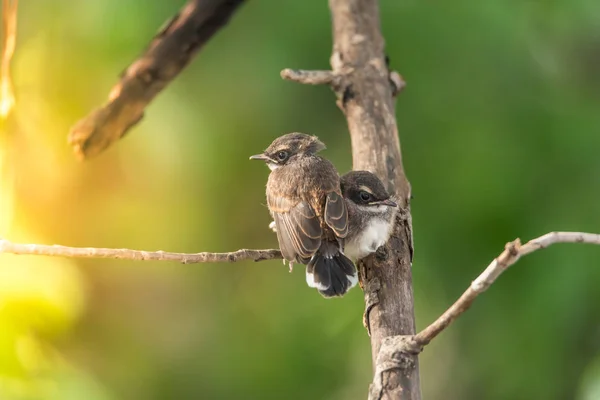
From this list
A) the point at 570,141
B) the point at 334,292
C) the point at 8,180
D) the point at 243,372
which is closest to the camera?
the point at 334,292

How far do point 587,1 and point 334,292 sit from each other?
4.58ft

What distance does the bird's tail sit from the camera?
4.90 ft

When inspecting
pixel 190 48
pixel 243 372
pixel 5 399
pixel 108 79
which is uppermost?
pixel 108 79

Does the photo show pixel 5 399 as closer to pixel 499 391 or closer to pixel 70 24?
pixel 70 24

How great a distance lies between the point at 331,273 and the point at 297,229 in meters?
0.12

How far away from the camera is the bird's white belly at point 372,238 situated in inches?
62.0

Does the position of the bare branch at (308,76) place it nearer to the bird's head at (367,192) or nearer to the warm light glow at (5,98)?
the bird's head at (367,192)

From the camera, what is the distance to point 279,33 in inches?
98.5

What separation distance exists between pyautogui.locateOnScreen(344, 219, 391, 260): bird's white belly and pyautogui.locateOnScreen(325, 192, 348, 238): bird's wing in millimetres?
44

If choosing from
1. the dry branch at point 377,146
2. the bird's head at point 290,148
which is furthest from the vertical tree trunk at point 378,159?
the bird's head at point 290,148

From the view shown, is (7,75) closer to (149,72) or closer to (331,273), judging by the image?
(149,72)

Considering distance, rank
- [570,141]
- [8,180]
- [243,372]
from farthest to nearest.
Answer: [243,372]
[570,141]
[8,180]

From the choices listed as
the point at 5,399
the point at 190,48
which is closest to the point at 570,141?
the point at 190,48

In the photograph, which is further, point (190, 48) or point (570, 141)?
point (570, 141)
